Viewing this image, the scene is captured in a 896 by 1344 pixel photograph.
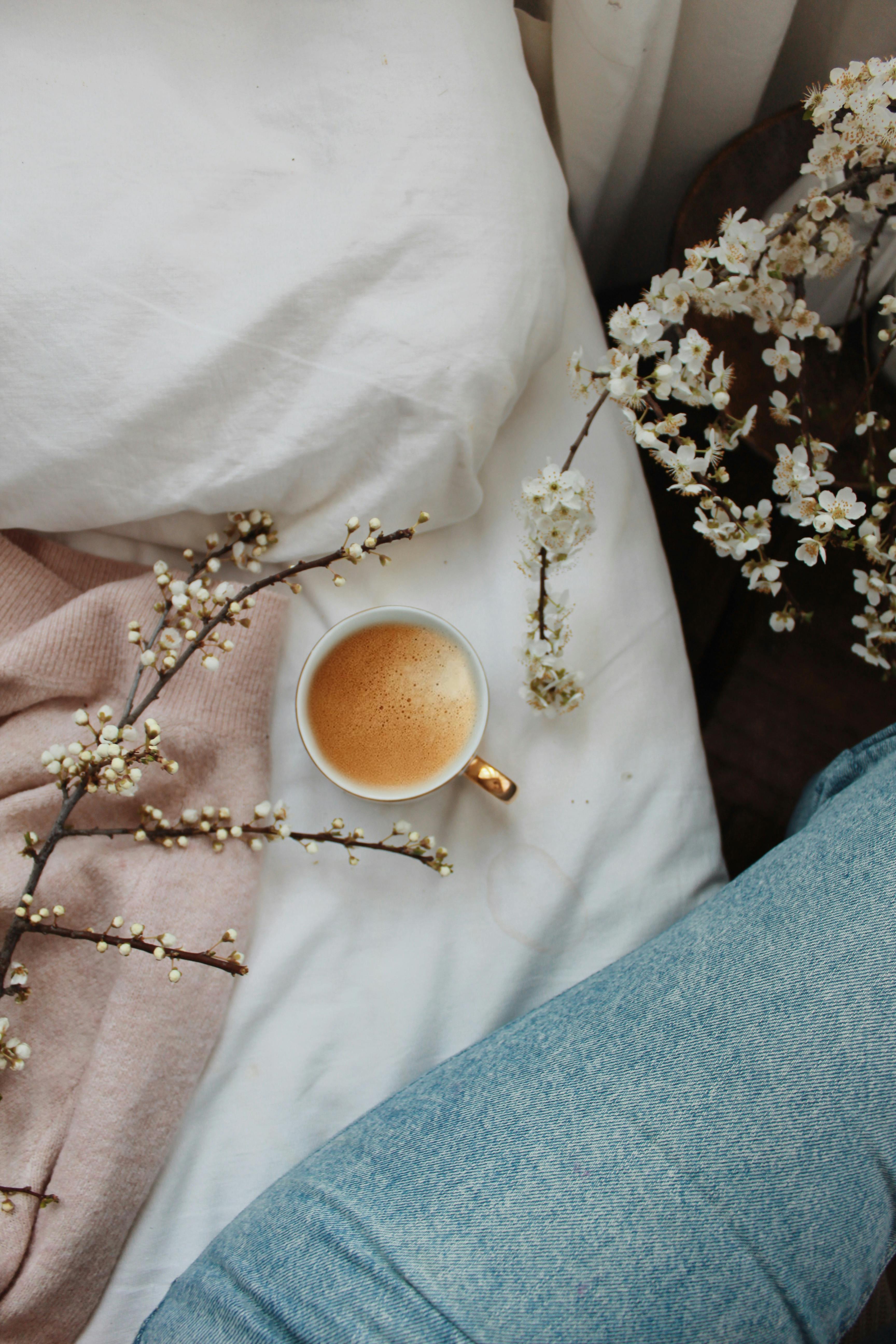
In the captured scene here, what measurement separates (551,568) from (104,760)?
35cm

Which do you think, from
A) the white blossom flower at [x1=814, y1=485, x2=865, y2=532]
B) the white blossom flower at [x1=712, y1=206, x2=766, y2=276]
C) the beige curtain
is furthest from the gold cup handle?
the beige curtain

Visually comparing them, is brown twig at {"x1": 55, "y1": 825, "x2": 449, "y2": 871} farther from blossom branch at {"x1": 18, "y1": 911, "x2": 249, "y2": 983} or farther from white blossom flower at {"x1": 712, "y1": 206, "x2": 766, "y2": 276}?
white blossom flower at {"x1": 712, "y1": 206, "x2": 766, "y2": 276}

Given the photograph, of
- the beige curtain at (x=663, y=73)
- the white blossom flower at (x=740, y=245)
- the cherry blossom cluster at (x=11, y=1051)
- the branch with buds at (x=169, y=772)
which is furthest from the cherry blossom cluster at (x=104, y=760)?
the beige curtain at (x=663, y=73)

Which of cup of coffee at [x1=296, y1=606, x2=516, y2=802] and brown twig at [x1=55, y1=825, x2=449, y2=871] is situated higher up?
cup of coffee at [x1=296, y1=606, x2=516, y2=802]

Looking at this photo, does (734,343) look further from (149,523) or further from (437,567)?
(149,523)

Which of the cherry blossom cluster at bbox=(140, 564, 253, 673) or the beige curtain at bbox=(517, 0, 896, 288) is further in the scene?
the beige curtain at bbox=(517, 0, 896, 288)

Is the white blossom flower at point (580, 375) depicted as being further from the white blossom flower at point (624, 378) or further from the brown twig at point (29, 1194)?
the brown twig at point (29, 1194)

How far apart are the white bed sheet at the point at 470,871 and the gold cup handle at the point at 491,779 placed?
0.05 meters

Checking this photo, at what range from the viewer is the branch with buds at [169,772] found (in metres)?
0.55

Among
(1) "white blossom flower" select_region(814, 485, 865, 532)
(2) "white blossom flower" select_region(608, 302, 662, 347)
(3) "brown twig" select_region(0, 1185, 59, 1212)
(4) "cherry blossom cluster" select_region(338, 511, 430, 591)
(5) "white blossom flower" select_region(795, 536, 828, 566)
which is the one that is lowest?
(3) "brown twig" select_region(0, 1185, 59, 1212)

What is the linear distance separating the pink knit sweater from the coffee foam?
6 cm

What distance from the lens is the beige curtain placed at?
688 mm

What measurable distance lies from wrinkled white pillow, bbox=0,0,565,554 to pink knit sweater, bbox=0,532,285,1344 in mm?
108

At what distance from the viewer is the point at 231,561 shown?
72 centimetres
